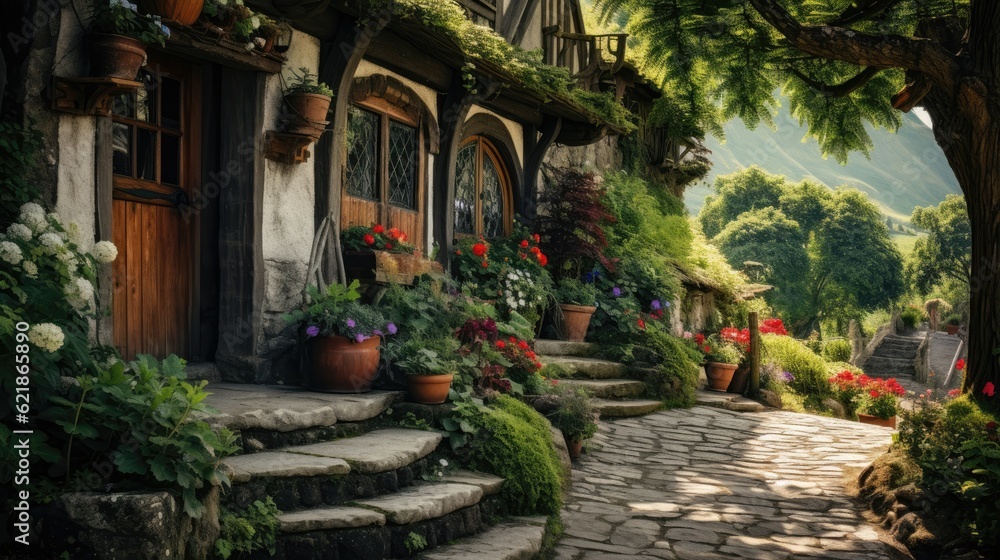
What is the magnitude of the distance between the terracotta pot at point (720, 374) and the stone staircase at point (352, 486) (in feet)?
24.0

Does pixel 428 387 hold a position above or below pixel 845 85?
below

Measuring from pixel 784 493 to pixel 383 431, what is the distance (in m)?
3.34

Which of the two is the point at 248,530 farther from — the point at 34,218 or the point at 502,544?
the point at 34,218

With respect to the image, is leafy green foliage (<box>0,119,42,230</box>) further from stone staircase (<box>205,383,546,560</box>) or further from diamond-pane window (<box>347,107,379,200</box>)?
diamond-pane window (<box>347,107,379,200</box>)

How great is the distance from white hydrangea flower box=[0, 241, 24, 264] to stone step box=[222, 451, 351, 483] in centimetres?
130

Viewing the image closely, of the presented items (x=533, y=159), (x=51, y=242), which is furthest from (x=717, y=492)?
(x=533, y=159)

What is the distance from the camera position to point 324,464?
14.4 ft

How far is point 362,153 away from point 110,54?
11.0 feet

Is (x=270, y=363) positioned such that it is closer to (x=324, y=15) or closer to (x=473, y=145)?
(x=324, y=15)

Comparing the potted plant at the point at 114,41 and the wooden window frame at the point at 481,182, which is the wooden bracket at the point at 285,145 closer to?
the potted plant at the point at 114,41

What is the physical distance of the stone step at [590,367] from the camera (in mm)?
9544

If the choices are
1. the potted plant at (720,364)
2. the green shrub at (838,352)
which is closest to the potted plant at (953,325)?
the green shrub at (838,352)

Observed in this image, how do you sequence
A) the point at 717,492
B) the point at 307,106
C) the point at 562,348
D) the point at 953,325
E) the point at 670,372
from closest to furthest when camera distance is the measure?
the point at 307,106 → the point at 717,492 → the point at 562,348 → the point at 670,372 → the point at 953,325

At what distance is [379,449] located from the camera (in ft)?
16.3
